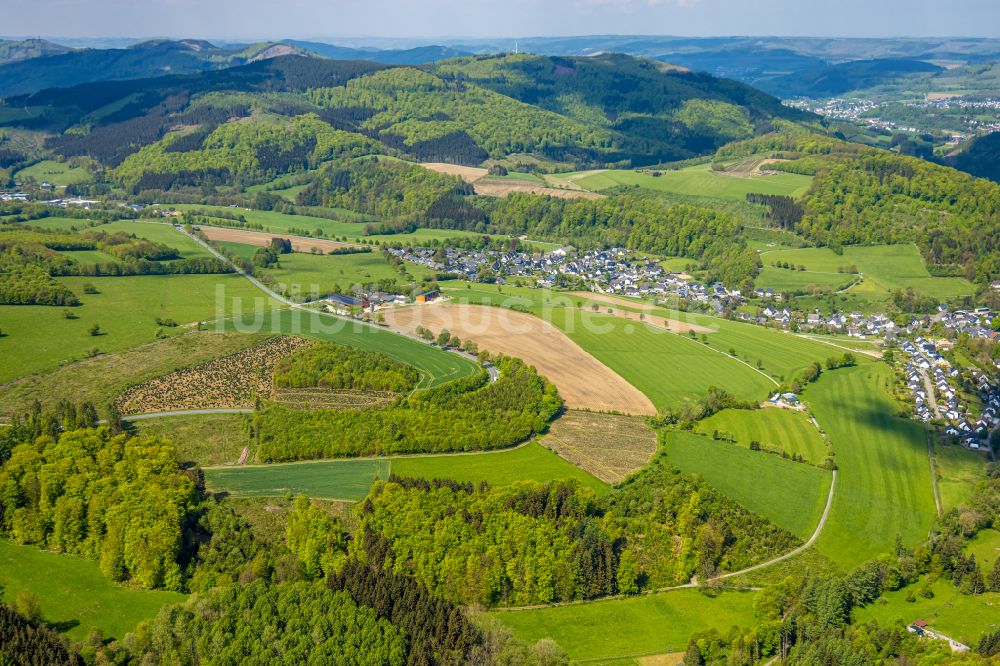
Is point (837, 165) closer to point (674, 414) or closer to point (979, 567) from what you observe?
point (674, 414)

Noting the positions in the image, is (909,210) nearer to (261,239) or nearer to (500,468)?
(500,468)

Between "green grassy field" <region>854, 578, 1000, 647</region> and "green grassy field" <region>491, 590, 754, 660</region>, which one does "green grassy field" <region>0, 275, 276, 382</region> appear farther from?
"green grassy field" <region>854, 578, 1000, 647</region>

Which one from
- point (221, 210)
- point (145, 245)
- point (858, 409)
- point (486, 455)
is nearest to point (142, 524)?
point (486, 455)

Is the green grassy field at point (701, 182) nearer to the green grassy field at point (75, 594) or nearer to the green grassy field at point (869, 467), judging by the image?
the green grassy field at point (869, 467)

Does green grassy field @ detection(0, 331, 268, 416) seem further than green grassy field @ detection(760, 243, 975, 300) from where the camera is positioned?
No

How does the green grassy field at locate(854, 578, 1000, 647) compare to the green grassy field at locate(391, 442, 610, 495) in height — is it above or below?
below

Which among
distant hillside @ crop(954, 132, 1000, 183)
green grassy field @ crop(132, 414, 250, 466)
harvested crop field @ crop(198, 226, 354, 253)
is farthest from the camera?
distant hillside @ crop(954, 132, 1000, 183)

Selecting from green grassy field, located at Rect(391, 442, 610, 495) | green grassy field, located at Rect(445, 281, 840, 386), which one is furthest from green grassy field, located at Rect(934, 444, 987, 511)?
green grassy field, located at Rect(391, 442, 610, 495)
